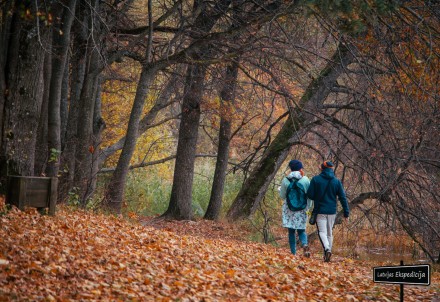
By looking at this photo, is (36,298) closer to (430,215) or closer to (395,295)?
(395,295)

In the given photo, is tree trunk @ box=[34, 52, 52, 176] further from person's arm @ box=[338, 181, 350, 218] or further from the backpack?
person's arm @ box=[338, 181, 350, 218]

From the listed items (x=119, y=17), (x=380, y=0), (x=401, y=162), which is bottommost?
(x=401, y=162)

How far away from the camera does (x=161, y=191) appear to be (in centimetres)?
2347

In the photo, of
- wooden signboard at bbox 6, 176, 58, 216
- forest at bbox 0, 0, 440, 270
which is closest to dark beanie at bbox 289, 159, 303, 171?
forest at bbox 0, 0, 440, 270

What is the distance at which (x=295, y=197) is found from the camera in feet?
42.1

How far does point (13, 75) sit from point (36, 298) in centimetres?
549

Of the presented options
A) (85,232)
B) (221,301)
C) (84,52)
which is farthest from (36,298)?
(84,52)

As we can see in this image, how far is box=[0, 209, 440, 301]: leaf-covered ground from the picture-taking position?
7.31 meters

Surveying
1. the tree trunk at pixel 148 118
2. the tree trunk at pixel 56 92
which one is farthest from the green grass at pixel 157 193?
the tree trunk at pixel 56 92

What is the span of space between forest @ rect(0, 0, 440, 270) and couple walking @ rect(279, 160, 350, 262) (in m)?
1.92

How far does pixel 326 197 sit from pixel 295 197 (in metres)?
0.59

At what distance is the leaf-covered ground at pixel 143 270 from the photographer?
731cm

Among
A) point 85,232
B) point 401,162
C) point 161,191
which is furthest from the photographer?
point 161,191

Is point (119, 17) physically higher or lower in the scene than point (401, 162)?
higher
